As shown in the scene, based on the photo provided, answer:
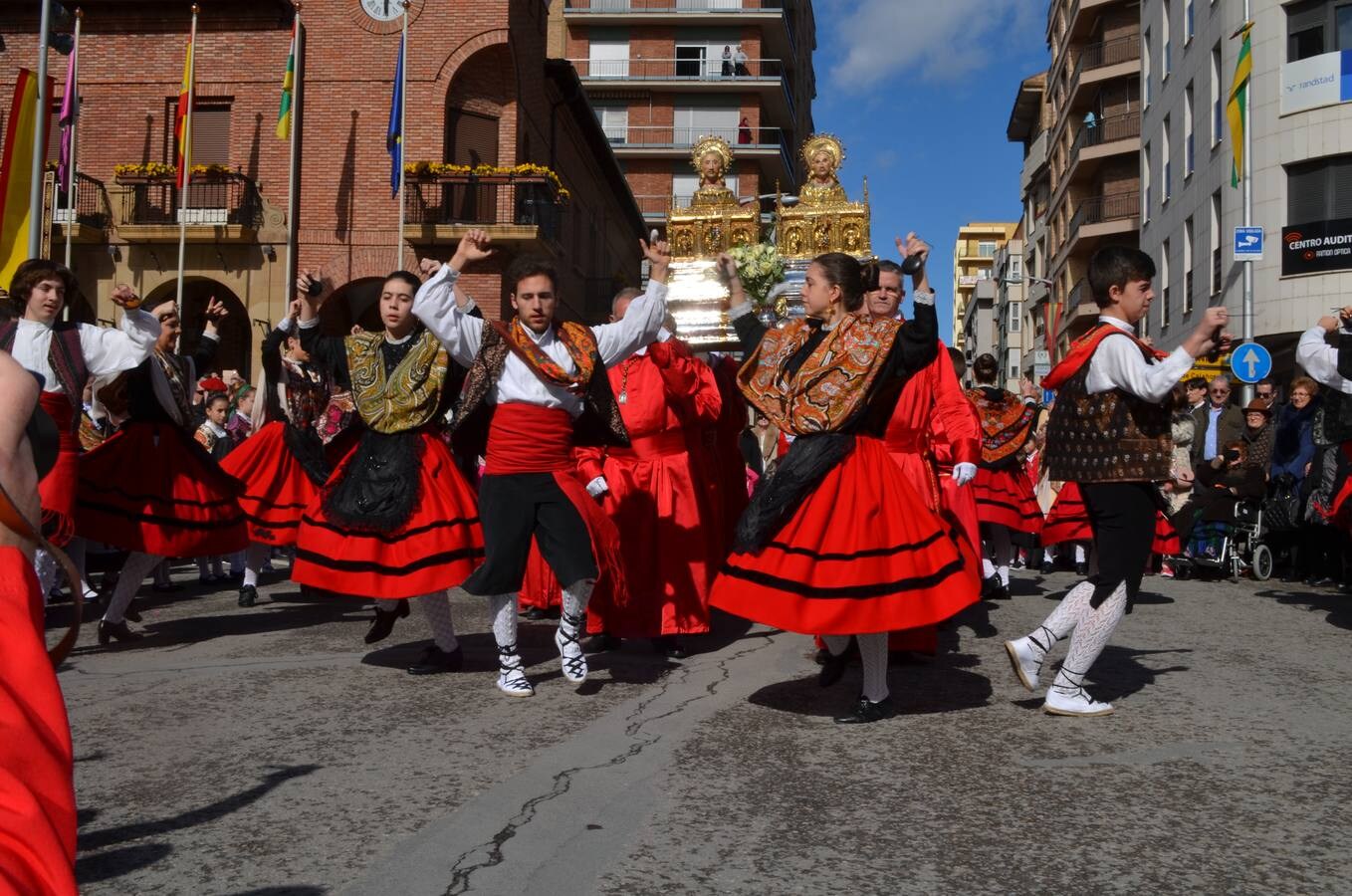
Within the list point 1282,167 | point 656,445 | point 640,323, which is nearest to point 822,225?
point 656,445

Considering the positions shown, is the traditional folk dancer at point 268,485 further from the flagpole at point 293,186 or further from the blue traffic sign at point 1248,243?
the blue traffic sign at point 1248,243

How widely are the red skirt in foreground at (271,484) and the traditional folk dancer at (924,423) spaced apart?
14.8 ft

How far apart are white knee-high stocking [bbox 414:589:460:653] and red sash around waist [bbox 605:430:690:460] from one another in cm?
183

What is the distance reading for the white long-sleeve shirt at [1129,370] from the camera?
5238mm

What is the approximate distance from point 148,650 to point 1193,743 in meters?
5.36

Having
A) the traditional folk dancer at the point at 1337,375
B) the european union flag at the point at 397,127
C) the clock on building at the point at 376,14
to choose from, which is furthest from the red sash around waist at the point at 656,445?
the clock on building at the point at 376,14

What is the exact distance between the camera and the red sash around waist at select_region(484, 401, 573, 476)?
241 inches

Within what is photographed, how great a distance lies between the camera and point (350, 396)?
6.91 m

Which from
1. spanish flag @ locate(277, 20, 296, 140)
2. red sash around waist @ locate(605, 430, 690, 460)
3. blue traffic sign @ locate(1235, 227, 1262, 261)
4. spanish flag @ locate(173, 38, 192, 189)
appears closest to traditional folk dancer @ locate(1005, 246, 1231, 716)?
red sash around waist @ locate(605, 430, 690, 460)

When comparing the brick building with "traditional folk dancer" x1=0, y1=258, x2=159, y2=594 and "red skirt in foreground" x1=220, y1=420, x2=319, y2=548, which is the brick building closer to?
"red skirt in foreground" x1=220, y1=420, x2=319, y2=548

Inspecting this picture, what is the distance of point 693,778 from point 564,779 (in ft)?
1.37

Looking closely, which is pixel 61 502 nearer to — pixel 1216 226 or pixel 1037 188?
pixel 1216 226

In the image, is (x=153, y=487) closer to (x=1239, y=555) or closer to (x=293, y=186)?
(x=1239, y=555)

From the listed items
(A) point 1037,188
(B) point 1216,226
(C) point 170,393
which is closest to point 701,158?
(C) point 170,393
